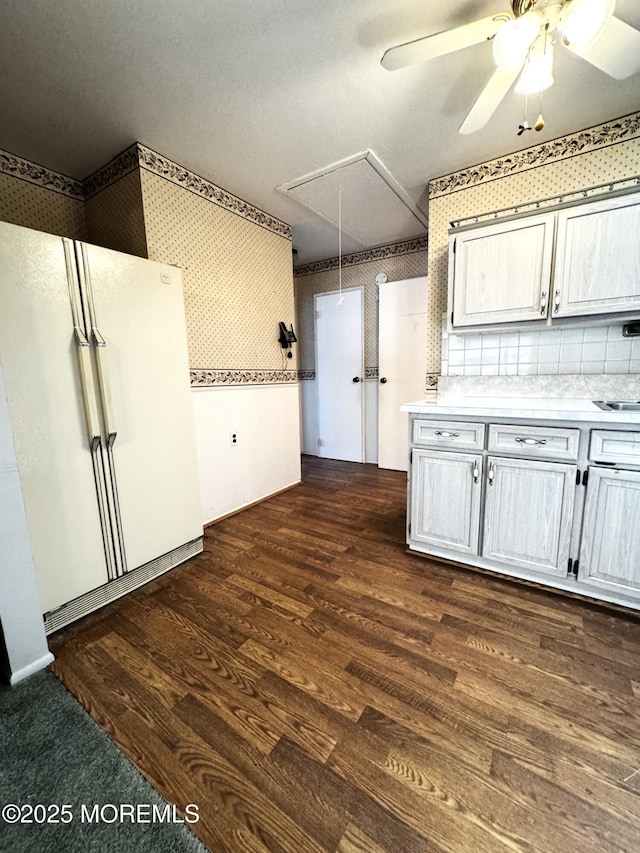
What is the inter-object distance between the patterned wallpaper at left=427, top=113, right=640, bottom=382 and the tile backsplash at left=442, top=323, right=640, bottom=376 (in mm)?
234

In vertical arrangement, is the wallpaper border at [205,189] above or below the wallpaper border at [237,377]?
above

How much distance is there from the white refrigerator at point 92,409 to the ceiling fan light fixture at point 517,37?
1718 mm

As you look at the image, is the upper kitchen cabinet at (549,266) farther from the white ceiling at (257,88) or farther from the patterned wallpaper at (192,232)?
the patterned wallpaper at (192,232)

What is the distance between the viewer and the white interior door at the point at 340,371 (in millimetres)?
4098

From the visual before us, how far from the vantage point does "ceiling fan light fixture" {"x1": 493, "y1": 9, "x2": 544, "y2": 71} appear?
1085mm

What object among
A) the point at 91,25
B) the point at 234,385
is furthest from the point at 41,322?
the point at 234,385

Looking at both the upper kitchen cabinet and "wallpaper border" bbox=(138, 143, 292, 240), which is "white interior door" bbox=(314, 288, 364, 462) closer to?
"wallpaper border" bbox=(138, 143, 292, 240)

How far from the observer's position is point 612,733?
1.05 meters

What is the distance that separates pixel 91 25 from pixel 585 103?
94.2 inches

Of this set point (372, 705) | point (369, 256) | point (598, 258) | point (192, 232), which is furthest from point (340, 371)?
point (372, 705)

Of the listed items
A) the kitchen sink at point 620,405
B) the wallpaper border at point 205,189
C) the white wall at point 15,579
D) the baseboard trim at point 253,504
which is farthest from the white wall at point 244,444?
the kitchen sink at point 620,405

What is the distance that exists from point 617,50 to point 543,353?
136 centimetres

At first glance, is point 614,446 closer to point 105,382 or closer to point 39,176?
point 105,382

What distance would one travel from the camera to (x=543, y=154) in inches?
82.1
